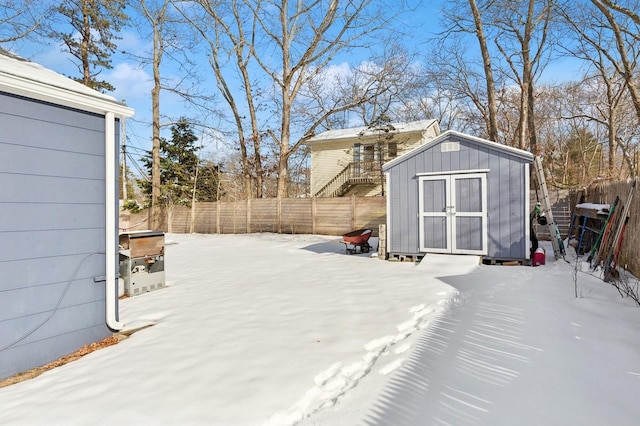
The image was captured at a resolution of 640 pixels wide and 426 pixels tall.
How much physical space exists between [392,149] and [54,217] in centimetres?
1616

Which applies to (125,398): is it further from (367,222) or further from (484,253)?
(367,222)

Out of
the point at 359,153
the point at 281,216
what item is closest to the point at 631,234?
the point at 281,216

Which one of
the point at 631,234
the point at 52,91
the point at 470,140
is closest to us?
the point at 52,91

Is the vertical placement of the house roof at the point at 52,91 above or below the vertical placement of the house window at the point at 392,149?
below

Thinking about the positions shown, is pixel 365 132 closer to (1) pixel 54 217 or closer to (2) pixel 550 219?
(2) pixel 550 219

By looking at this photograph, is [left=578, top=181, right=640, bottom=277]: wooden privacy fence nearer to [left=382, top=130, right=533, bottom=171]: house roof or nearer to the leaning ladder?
the leaning ladder

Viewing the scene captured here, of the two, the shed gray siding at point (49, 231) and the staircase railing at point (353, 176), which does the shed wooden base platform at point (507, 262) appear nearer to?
the shed gray siding at point (49, 231)

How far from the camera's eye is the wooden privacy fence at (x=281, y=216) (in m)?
12.9

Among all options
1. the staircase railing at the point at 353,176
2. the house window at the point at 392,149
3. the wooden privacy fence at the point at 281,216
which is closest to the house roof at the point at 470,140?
the wooden privacy fence at the point at 281,216

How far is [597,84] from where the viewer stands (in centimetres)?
1905

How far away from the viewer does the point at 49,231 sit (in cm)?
299

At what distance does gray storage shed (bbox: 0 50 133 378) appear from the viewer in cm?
277

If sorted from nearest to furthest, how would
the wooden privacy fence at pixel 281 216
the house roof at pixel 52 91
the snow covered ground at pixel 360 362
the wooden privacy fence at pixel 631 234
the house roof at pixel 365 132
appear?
the snow covered ground at pixel 360 362, the house roof at pixel 52 91, the wooden privacy fence at pixel 631 234, the wooden privacy fence at pixel 281 216, the house roof at pixel 365 132

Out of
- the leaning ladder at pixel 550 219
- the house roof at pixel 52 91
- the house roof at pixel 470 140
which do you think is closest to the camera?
the house roof at pixel 52 91
